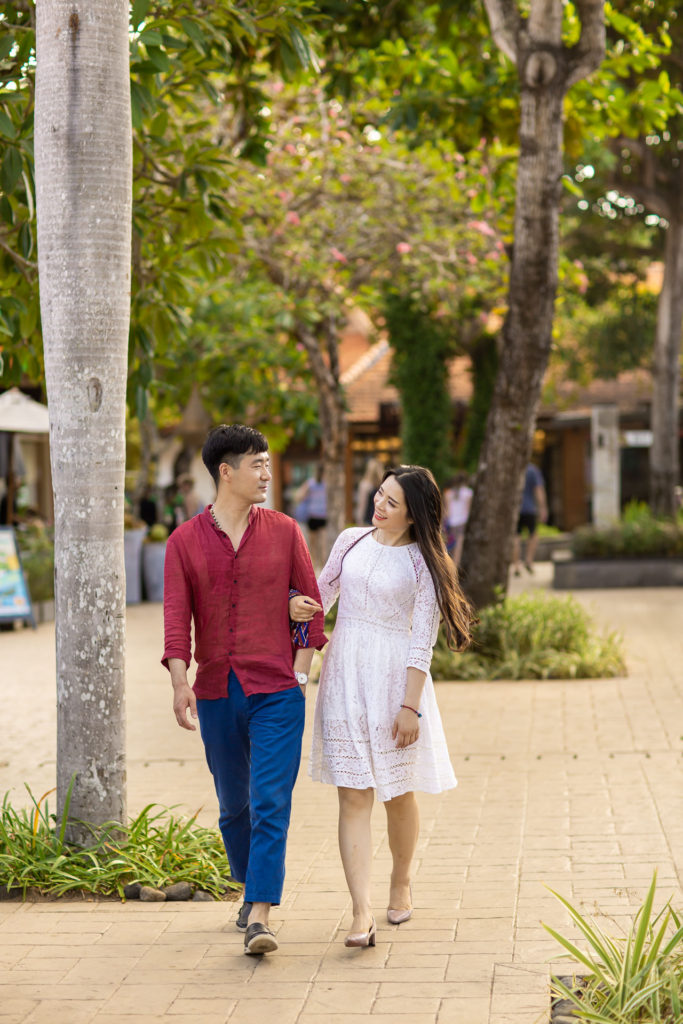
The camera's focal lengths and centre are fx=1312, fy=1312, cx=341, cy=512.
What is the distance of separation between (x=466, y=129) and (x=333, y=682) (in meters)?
8.36

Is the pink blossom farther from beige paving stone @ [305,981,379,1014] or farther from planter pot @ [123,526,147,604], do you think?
beige paving stone @ [305,981,379,1014]

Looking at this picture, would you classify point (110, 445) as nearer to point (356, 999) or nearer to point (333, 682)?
point (333, 682)

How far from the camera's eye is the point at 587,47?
10.5 meters

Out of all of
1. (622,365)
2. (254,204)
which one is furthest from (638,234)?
(254,204)

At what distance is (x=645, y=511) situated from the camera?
2123cm

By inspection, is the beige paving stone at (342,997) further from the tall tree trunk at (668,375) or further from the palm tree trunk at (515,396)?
the tall tree trunk at (668,375)

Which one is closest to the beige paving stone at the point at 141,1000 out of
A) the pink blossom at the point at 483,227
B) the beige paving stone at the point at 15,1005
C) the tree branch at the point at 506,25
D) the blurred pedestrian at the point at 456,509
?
the beige paving stone at the point at 15,1005

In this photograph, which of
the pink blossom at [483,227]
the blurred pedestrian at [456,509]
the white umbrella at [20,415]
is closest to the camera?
the pink blossom at [483,227]

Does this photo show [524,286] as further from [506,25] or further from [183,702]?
[183,702]

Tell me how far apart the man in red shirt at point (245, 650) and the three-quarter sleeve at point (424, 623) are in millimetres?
325

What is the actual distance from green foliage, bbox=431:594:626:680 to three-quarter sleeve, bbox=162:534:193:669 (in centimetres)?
640

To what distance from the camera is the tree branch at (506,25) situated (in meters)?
10.5

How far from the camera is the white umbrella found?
1719 cm

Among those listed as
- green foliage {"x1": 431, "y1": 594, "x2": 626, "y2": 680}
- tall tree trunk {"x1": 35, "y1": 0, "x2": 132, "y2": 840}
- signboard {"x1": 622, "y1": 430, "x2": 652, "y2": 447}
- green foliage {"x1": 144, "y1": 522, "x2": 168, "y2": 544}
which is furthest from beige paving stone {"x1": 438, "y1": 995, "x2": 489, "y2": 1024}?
signboard {"x1": 622, "y1": 430, "x2": 652, "y2": 447}
